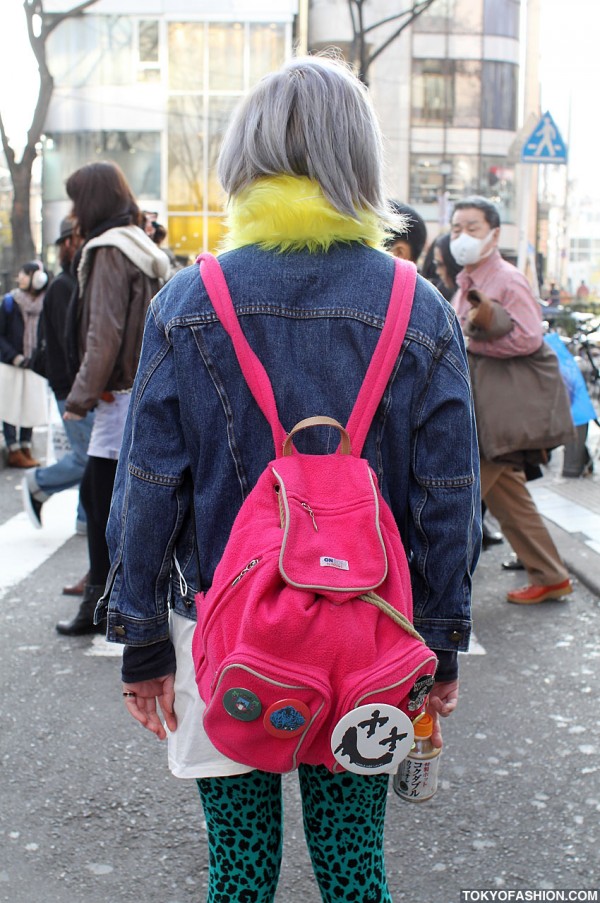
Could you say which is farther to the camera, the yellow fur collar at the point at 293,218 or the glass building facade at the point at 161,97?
the glass building facade at the point at 161,97

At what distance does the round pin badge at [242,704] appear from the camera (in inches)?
64.4

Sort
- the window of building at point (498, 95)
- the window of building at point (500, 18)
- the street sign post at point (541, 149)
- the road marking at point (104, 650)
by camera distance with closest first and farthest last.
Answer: the road marking at point (104, 650) < the street sign post at point (541, 149) < the window of building at point (498, 95) < the window of building at point (500, 18)

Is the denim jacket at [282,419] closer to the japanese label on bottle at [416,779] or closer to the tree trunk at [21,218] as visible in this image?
the japanese label on bottle at [416,779]

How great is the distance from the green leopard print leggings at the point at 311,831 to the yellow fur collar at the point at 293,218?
99 cm

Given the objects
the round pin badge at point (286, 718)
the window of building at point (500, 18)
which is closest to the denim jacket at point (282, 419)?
the round pin badge at point (286, 718)

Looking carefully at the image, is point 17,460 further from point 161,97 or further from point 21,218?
point 161,97

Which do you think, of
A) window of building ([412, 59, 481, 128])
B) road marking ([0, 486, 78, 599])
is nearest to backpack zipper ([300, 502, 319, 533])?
road marking ([0, 486, 78, 599])

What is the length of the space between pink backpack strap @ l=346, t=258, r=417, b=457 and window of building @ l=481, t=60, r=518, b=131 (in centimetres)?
4813

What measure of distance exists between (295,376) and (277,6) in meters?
38.4

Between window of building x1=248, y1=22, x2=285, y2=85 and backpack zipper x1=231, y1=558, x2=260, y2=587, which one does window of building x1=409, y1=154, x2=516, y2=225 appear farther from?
backpack zipper x1=231, y1=558, x2=260, y2=587

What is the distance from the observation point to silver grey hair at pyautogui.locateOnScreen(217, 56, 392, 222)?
6.00 ft

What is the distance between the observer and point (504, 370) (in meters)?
5.31

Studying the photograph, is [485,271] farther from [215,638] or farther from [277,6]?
[277,6]

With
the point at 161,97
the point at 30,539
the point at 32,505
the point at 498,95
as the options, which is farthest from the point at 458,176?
the point at 32,505
